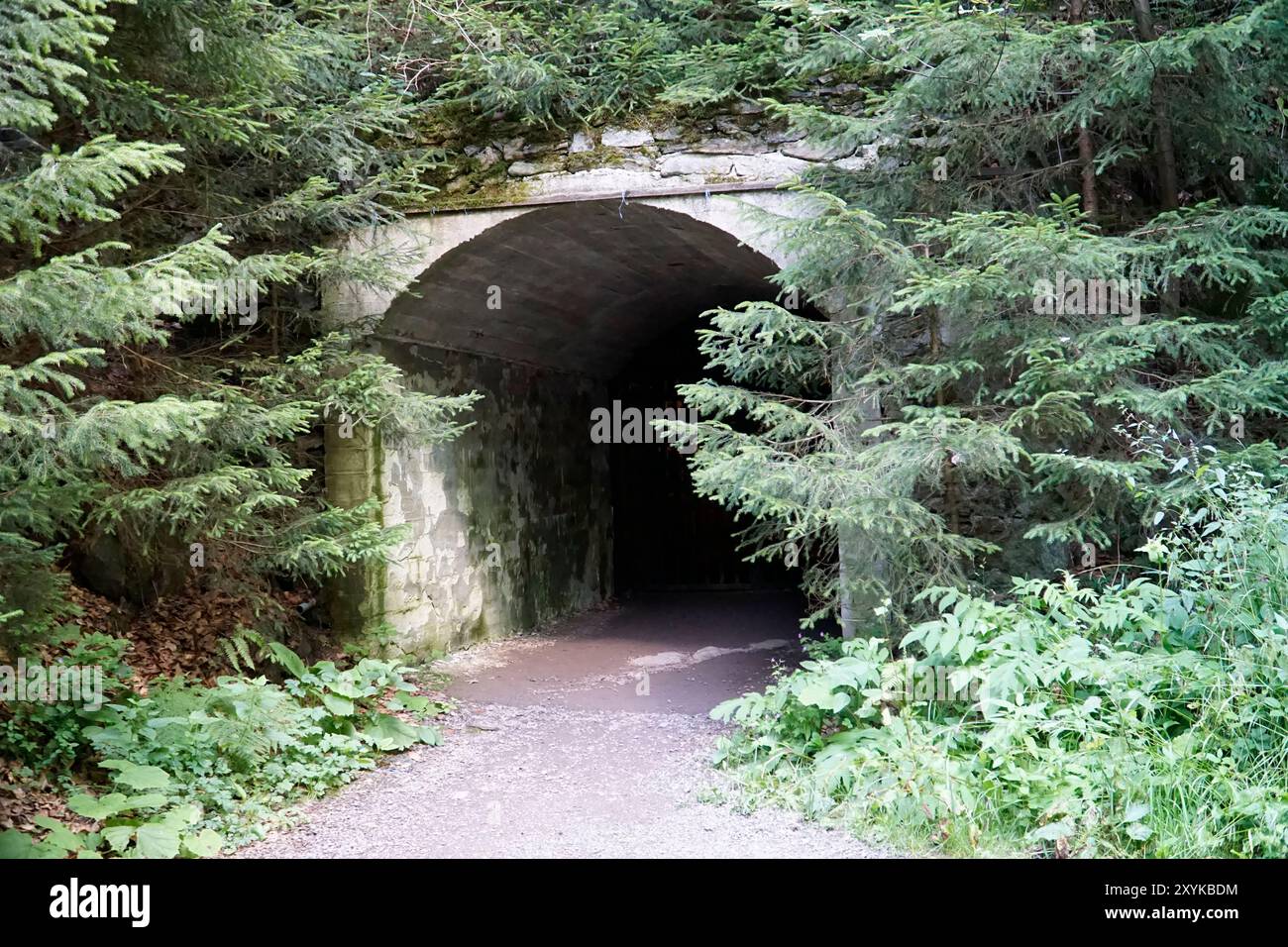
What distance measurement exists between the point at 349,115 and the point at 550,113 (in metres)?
1.30

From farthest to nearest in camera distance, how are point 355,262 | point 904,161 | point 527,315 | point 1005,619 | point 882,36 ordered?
point 527,315, point 355,262, point 904,161, point 882,36, point 1005,619

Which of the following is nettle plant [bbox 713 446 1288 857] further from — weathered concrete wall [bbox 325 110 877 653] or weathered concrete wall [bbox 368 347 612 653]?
weathered concrete wall [bbox 368 347 612 653]

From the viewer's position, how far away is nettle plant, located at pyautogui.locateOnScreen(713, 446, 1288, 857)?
315 cm

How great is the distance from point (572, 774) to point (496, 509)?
12.7 feet

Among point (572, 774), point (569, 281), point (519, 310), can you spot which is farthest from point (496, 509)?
point (572, 774)

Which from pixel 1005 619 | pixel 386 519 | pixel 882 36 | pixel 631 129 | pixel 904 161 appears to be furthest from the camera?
pixel 386 519

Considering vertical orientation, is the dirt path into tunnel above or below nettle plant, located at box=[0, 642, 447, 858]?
below

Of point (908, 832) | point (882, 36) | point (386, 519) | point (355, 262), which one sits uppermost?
point (882, 36)

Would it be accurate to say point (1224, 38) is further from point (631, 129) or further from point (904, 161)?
point (631, 129)

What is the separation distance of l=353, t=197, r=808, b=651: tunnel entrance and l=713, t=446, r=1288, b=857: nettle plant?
3.30 meters

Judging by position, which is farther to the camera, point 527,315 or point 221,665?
point 527,315

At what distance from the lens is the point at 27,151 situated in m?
4.24

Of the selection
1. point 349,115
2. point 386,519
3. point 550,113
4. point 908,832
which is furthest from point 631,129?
point 908,832

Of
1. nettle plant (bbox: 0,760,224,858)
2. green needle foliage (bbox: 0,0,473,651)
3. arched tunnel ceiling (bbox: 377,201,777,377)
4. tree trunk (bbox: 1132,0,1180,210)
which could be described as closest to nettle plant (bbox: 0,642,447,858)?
nettle plant (bbox: 0,760,224,858)
